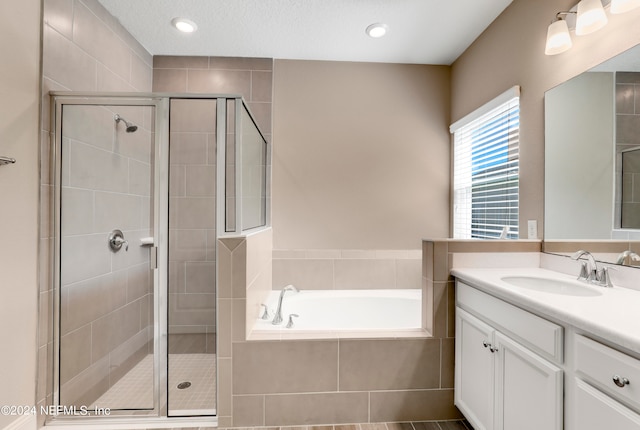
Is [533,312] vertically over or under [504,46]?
under

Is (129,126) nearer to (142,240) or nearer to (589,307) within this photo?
(142,240)

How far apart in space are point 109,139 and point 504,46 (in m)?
2.62

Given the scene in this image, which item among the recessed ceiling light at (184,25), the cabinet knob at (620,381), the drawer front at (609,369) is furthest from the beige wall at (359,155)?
the cabinet knob at (620,381)

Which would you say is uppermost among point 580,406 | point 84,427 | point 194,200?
point 194,200

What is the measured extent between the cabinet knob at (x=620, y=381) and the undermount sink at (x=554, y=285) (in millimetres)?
582

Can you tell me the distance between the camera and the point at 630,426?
791mm

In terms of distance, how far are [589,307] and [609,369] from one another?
0.24 meters

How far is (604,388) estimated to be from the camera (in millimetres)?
880

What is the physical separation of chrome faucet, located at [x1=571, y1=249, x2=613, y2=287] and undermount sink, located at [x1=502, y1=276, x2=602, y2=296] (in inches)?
2.8

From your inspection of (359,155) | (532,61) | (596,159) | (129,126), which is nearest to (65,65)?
(129,126)

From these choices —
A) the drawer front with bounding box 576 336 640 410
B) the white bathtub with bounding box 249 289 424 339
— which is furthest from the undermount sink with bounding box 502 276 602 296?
the white bathtub with bounding box 249 289 424 339

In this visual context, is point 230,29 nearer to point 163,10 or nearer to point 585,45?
point 163,10

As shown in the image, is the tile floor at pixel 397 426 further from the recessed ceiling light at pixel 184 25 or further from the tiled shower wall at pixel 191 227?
→ the recessed ceiling light at pixel 184 25

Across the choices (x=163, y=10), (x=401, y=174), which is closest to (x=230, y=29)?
(x=163, y=10)
